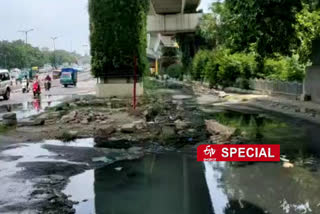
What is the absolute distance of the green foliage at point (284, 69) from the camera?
2935 cm

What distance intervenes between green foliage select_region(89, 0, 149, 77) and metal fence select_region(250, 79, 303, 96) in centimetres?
835

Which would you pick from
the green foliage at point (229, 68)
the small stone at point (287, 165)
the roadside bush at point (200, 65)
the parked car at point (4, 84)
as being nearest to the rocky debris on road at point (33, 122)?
the small stone at point (287, 165)

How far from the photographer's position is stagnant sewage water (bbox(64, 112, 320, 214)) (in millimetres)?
7465

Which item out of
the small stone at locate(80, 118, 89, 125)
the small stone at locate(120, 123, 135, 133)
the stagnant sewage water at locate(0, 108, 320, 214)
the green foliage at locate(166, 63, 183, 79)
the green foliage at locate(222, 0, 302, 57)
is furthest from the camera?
the green foliage at locate(166, 63, 183, 79)

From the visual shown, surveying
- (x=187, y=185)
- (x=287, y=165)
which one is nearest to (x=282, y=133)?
(x=287, y=165)

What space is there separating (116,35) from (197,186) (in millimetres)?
23324

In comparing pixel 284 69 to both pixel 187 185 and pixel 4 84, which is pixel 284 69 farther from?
pixel 187 185

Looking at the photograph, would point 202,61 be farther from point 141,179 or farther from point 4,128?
point 141,179

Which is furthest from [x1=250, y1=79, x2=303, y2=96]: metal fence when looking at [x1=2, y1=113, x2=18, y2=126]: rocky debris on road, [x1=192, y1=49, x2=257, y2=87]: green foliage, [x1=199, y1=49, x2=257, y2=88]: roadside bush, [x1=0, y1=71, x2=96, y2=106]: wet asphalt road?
[x1=2, y1=113, x2=18, y2=126]: rocky debris on road

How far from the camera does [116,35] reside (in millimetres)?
31016

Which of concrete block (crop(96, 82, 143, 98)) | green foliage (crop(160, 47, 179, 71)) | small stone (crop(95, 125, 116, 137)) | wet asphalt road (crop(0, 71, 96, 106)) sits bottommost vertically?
wet asphalt road (crop(0, 71, 96, 106))

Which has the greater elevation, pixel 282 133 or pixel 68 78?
pixel 68 78

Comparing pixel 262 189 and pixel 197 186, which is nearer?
pixel 262 189

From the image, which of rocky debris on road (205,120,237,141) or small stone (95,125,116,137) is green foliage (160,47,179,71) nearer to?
small stone (95,125,116,137)
